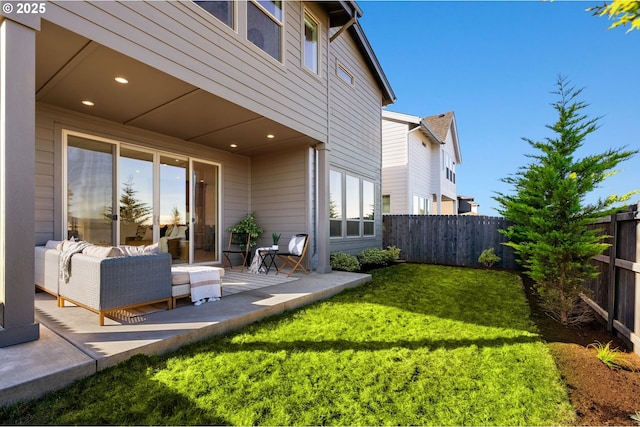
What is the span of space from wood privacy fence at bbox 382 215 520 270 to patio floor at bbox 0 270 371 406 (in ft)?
17.9

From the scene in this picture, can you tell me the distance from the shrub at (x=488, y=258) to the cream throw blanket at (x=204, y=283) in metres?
7.13

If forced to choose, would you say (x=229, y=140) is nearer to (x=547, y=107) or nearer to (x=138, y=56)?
(x=138, y=56)

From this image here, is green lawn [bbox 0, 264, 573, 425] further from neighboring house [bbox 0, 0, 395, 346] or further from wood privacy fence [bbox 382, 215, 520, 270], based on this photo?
wood privacy fence [bbox 382, 215, 520, 270]

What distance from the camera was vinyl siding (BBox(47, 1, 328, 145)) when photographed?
2.83 meters

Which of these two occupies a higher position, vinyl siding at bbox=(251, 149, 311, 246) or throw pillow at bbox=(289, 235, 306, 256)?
vinyl siding at bbox=(251, 149, 311, 246)

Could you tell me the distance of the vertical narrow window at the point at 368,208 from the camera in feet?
27.2

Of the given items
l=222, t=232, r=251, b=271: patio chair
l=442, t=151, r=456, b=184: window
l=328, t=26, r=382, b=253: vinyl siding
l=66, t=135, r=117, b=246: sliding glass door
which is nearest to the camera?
l=66, t=135, r=117, b=246: sliding glass door

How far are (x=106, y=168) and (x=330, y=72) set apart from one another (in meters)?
4.84

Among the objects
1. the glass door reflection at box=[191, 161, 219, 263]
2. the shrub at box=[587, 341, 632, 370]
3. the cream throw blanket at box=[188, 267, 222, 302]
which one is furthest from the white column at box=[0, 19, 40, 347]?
the shrub at box=[587, 341, 632, 370]

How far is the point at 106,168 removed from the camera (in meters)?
4.92

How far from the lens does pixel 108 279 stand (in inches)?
114

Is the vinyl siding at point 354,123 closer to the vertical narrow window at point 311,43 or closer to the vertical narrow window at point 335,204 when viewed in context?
the vertical narrow window at point 335,204

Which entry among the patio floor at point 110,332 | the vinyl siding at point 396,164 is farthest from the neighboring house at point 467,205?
the patio floor at point 110,332

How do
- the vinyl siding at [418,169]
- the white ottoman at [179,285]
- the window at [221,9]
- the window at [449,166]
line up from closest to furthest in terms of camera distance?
the white ottoman at [179,285] < the window at [221,9] < the vinyl siding at [418,169] < the window at [449,166]
